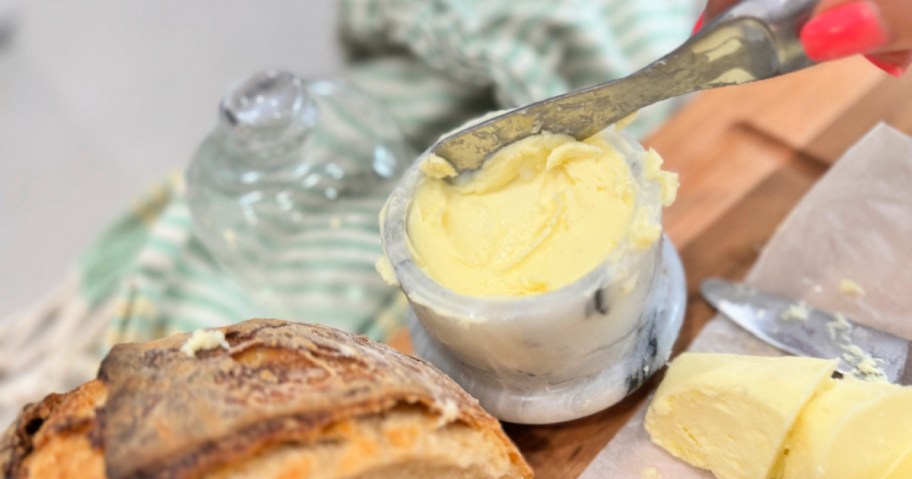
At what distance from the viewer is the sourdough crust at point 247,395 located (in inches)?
26.4

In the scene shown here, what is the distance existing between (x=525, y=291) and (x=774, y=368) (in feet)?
0.91

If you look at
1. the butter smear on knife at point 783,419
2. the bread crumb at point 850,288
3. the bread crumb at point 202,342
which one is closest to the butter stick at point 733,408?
A: the butter smear on knife at point 783,419

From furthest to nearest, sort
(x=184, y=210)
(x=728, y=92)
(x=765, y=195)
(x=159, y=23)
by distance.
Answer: (x=159, y=23)
(x=184, y=210)
(x=728, y=92)
(x=765, y=195)

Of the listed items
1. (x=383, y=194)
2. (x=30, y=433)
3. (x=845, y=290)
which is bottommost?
(x=845, y=290)

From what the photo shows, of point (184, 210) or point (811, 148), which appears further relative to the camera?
point (184, 210)

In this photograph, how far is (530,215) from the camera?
86 cm

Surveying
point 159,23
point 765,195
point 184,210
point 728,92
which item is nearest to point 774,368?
point 765,195

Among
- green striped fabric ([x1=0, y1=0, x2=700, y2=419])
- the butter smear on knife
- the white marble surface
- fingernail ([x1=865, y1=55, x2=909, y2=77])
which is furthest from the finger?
the white marble surface

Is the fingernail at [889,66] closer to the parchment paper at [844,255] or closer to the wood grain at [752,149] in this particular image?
the parchment paper at [844,255]

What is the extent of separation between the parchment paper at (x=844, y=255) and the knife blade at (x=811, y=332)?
0.07ft

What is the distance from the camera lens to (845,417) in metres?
0.76

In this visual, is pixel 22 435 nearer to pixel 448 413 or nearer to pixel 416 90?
pixel 448 413

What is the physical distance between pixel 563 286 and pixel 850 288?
46cm

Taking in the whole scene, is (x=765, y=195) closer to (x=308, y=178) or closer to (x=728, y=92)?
(x=728, y=92)
